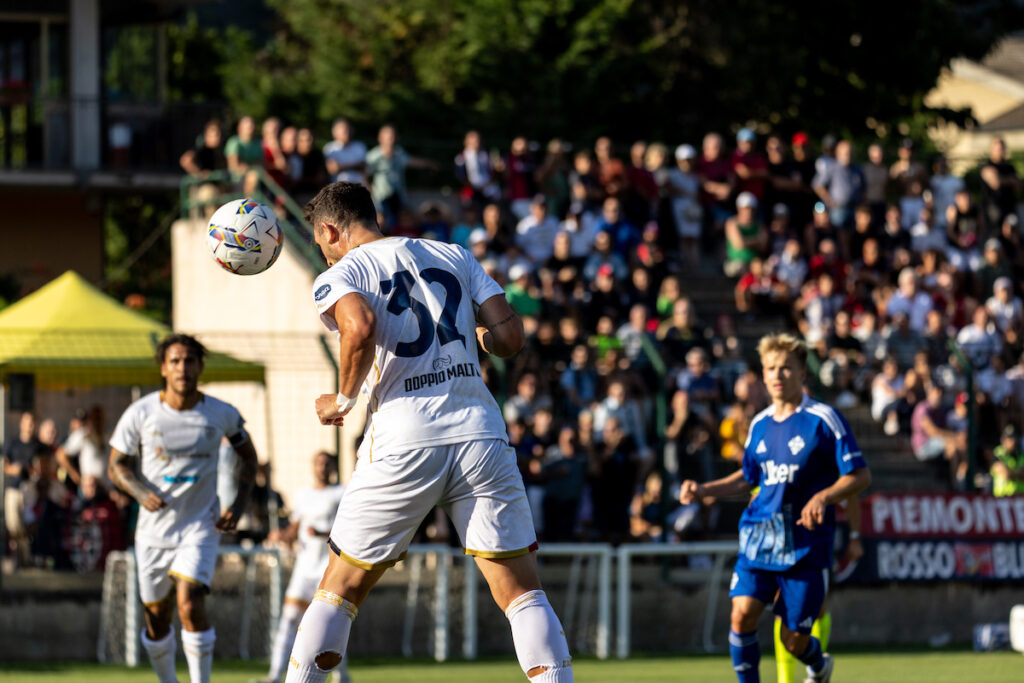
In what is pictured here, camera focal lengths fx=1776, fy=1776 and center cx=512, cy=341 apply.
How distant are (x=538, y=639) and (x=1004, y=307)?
1419cm

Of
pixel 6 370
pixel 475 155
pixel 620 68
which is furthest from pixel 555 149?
pixel 620 68

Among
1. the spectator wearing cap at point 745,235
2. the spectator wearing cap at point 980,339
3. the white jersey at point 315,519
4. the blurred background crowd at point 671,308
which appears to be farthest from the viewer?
the spectator wearing cap at point 745,235

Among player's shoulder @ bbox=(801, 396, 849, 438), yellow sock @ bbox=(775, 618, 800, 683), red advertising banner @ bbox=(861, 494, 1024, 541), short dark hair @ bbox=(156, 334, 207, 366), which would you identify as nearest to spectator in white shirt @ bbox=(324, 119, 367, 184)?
red advertising banner @ bbox=(861, 494, 1024, 541)

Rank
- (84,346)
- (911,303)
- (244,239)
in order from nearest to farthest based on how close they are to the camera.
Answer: (244,239) → (84,346) → (911,303)

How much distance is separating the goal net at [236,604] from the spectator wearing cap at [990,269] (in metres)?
9.51

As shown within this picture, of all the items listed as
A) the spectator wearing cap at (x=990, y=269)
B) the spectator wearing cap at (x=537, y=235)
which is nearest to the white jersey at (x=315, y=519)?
the spectator wearing cap at (x=537, y=235)

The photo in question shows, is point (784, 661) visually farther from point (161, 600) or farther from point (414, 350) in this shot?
point (414, 350)

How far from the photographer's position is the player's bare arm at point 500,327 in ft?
23.4

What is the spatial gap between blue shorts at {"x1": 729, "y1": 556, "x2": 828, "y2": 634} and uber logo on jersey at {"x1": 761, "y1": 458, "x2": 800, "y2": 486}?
46cm

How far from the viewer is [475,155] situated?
20.0 meters

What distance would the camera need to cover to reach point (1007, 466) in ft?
55.5

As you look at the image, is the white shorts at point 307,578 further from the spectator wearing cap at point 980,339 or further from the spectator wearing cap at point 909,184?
the spectator wearing cap at point 909,184

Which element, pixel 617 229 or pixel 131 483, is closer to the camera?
pixel 131 483

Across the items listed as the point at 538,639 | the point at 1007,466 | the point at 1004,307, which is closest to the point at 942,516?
the point at 1007,466
